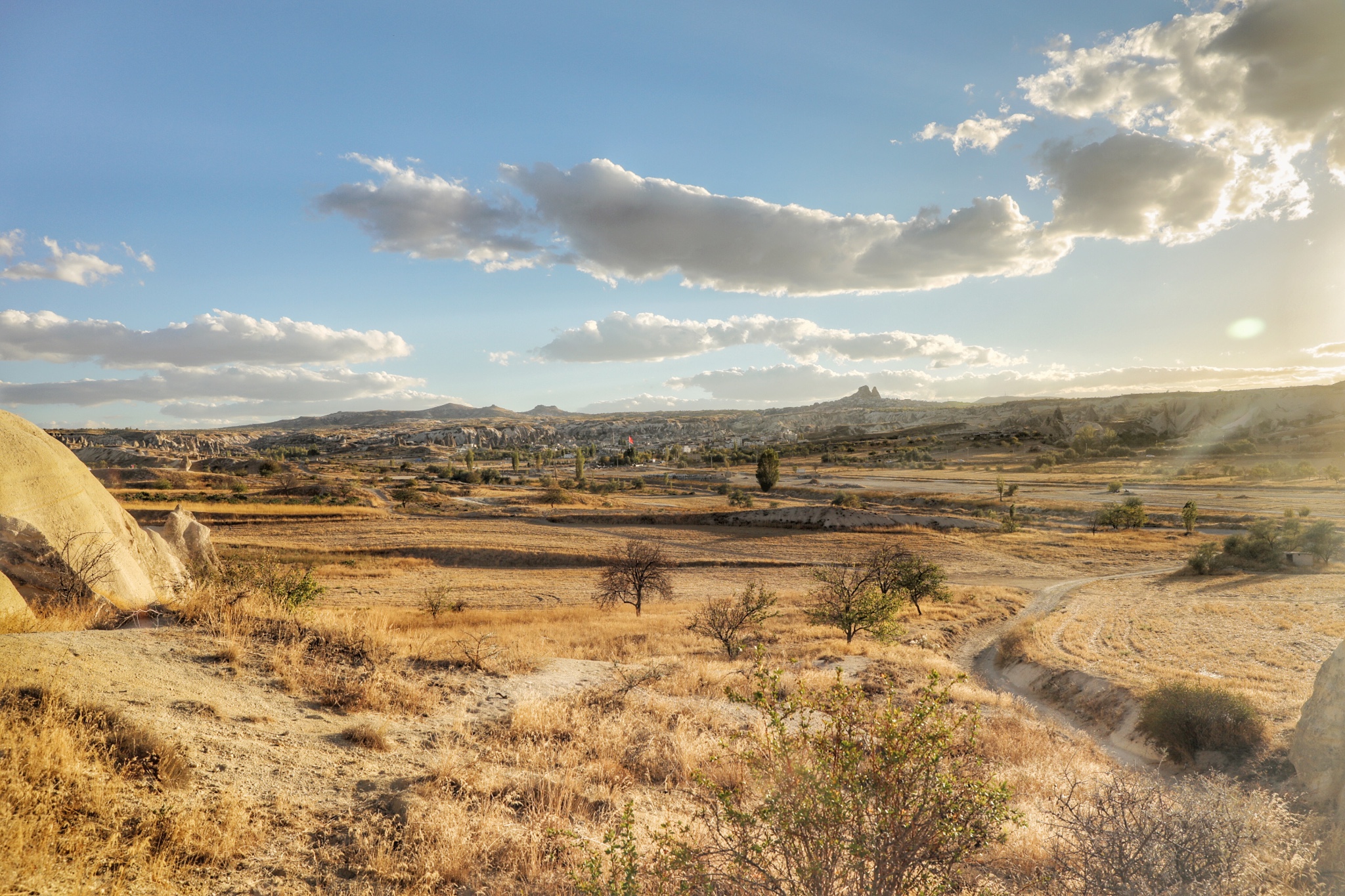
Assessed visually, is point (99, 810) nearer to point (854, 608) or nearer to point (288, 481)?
point (854, 608)

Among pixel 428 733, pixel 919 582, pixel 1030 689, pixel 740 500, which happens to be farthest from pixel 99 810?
pixel 740 500

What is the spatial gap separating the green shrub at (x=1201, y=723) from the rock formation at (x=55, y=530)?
74.7 feet

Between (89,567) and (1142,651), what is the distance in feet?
105

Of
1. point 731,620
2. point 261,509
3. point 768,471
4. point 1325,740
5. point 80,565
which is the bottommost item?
point 731,620

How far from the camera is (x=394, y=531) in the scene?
50.3 m

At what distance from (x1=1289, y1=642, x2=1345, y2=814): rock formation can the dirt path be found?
3.68 m

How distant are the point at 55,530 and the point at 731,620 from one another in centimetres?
1850

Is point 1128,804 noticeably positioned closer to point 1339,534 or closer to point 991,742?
point 991,742

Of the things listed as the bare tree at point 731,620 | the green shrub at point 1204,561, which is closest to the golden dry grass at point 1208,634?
the green shrub at point 1204,561

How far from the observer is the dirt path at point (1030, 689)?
14.1 meters

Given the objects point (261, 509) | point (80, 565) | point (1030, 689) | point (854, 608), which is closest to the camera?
point (80, 565)

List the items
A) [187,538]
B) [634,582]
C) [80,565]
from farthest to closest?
[634,582] < [187,538] < [80,565]

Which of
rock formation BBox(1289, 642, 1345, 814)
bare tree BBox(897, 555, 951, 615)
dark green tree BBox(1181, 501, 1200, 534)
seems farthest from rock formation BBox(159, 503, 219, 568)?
dark green tree BBox(1181, 501, 1200, 534)

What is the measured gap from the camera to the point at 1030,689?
65.3 feet
